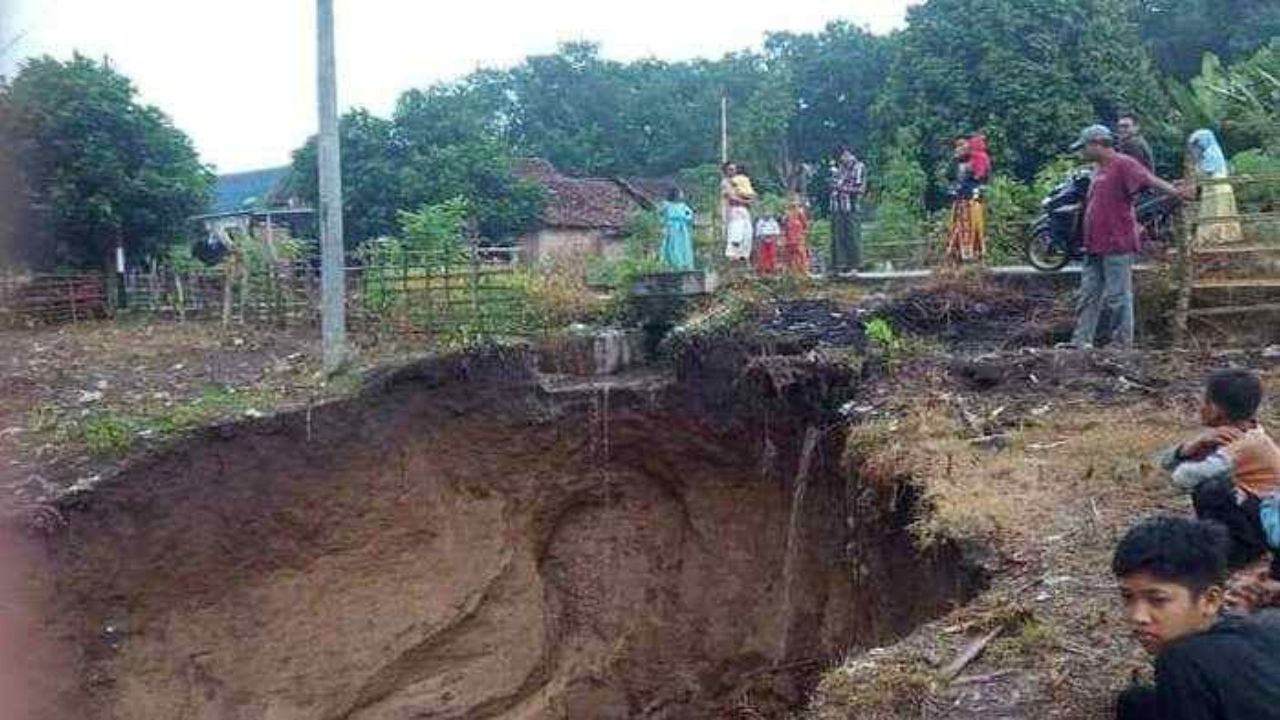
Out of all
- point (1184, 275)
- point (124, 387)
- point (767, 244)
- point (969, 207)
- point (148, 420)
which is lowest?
point (148, 420)

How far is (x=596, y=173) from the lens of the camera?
40.3m

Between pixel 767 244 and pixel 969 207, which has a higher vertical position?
pixel 969 207

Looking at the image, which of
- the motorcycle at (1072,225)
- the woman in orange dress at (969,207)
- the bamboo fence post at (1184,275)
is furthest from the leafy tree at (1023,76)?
the bamboo fence post at (1184,275)

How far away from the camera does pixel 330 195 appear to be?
11.9 m

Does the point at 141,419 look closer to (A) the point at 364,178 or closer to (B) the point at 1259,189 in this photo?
(B) the point at 1259,189

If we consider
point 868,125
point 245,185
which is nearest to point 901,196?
point 868,125

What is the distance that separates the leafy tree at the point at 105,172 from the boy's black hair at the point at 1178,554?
1695 cm

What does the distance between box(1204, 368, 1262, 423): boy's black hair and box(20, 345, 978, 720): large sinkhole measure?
13.8 feet

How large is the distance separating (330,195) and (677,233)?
3.77 meters

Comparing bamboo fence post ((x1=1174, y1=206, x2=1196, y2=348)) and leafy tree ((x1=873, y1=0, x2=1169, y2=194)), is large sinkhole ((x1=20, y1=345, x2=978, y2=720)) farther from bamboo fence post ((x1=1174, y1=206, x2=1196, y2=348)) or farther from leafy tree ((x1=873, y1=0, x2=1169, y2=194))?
leafy tree ((x1=873, y1=0, x2=1169, y2=194))

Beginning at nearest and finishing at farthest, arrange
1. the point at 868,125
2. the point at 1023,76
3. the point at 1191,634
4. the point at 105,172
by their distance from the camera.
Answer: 1. the point at 1191,634
2. the point at 105,172
3. the point at 1023,76
4. the point at 868,125

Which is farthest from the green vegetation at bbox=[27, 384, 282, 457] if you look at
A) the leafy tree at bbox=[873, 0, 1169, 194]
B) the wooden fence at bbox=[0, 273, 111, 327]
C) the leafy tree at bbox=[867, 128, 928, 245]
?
the leafy tree at bbox=[873, 0, 1169, 194]

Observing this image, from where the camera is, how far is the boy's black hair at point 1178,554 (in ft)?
9.02

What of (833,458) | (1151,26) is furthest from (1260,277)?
(1151,26)
